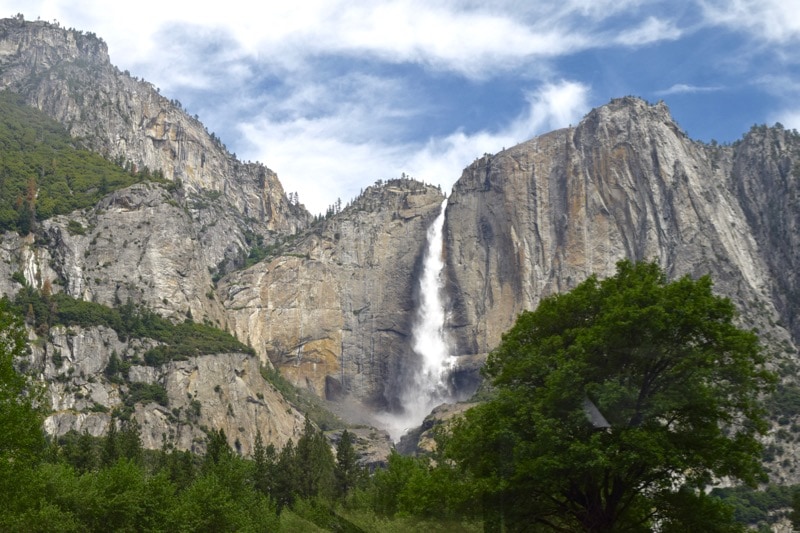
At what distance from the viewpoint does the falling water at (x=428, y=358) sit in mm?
158875

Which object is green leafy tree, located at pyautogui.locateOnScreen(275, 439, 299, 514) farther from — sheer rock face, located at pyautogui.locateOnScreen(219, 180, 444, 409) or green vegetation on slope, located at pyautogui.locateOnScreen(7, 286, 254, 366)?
sheer rock face, located at pyautogui.locateOnScreen(219, 180, 444, 409)

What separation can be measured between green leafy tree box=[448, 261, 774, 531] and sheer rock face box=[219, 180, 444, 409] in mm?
126758

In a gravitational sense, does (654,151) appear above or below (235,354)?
above

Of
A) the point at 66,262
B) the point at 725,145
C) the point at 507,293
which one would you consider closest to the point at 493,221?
the point at 507,293

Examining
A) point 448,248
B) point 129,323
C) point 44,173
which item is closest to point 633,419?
point 129,323

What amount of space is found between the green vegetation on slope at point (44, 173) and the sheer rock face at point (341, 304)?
28.5 metres

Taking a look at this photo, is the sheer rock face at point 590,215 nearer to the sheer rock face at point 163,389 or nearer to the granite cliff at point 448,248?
the granite cliff at point 448,248

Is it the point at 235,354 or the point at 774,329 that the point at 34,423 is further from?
Result: the point at 774,329

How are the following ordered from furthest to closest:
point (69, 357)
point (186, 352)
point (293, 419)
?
point (293, 419), point (186, 352), point (69, 357)

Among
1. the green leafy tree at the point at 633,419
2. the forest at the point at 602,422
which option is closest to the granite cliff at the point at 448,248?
the forest at the point at 602,422

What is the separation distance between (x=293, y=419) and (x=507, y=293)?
159ft

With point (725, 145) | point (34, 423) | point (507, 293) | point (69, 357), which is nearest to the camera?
point (34, 423)

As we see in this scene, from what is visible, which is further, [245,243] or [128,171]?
[245,243]

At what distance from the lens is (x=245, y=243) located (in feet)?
632
